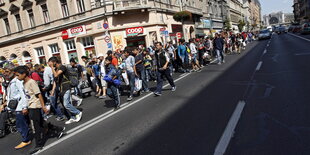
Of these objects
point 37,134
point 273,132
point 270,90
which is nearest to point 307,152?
point 273,132

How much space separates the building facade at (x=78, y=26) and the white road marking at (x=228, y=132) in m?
15.0

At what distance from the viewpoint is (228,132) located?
4.21 meters

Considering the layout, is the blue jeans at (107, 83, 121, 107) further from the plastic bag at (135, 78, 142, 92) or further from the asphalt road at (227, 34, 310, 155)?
the asphalt road at (227, 34, 310, 155)

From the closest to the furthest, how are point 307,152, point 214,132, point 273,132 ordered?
1. point 307,152
2. point 273,132
3. point 214,132

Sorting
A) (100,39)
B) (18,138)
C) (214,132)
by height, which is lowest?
(18,138)

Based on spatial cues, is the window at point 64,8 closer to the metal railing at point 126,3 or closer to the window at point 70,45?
the window at point 70,45

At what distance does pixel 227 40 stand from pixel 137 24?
8408mm

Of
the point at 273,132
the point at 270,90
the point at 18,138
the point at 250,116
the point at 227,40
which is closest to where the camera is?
the point at 273,132

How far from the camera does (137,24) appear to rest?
73.3 feet

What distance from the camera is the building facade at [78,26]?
2177cm

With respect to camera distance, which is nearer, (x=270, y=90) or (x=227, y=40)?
(x=270, y=90)

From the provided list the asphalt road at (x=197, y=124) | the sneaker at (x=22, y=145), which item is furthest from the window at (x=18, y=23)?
the sneaker at (x=22, y=145)

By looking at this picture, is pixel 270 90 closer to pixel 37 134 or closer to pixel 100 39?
pixel 37 134

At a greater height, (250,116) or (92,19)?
(92,19)
